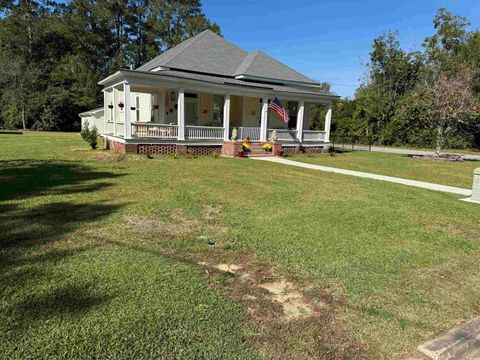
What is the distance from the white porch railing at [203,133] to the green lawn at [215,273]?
8.26 metres

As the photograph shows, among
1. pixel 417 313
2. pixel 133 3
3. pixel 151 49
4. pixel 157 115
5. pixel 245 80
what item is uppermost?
pixel 133 3

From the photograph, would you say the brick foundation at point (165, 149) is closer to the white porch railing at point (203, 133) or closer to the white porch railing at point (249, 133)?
the white porch railing at point (203, 133)

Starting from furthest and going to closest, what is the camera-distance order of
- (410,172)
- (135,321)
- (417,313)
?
1. (410,172)
2. (417,313)
3. (135,321)


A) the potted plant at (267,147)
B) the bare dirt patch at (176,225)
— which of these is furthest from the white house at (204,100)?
the bare dirt patch at (176,225)

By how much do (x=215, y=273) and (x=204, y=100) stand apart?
16.5 m

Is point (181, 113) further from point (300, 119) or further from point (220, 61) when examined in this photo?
point (300, 119)

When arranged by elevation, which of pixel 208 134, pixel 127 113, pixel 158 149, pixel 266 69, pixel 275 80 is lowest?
pixel 158 149

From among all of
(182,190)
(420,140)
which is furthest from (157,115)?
(420,140)

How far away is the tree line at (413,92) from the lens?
72.1 ft

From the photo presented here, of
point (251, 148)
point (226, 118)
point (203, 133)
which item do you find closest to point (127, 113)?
point (203, 133)

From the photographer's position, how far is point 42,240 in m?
4.41

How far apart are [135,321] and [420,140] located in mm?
31711

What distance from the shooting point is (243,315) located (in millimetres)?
2992

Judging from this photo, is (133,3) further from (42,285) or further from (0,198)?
(42,285)
